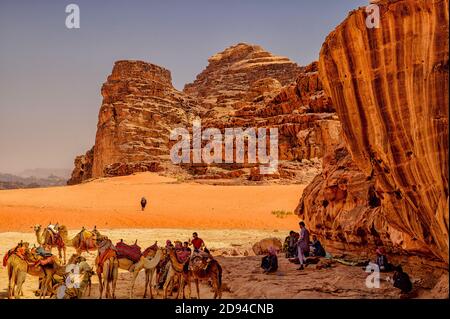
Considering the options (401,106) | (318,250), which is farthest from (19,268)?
(401,106)

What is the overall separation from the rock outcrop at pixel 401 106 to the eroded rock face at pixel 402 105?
2 centimetres

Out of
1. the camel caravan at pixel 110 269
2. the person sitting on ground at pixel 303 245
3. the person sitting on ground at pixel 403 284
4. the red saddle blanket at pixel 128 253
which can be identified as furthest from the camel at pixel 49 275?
the person sitting on ground at pixel 403 284

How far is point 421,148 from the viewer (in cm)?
682

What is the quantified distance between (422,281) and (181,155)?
2367 inches

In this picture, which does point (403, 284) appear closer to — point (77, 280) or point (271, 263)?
point (271, 263)

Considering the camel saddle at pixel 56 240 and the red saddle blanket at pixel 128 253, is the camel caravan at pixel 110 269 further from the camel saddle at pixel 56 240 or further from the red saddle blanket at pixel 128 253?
the camel saddle at pixel 56 240

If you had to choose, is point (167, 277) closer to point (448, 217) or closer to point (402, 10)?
point (448, 217)

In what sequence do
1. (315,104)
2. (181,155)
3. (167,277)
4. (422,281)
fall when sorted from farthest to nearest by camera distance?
(181,155) → (315,104) → (167,277) → (422,281)

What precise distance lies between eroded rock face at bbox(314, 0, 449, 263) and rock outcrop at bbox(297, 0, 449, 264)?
0.05ft

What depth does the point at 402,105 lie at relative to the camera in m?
7.20

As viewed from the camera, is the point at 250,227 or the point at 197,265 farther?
the point at 250,227

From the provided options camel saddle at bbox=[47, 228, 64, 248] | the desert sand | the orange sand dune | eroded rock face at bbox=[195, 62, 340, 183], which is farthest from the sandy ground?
eroded rock face at bbox=[195, 62, 340, 183]

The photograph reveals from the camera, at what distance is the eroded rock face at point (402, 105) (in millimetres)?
6594

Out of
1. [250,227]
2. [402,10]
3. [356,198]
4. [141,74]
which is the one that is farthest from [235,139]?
[402,10]
